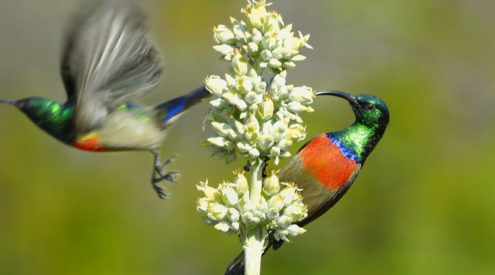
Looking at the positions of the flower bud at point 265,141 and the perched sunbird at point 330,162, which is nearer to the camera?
the flower bud at point 265,141

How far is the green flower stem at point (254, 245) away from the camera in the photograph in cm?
246

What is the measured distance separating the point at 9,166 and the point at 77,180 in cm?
102

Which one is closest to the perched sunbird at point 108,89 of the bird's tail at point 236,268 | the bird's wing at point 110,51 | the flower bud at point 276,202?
the bird's wing at point 110,51

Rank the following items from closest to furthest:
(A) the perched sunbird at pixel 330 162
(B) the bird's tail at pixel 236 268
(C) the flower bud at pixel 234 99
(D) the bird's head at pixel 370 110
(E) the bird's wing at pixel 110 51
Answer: (C) the flower bud at pixel 234 99 < (E) the bird's wing at pixel 110 51 < (B) the bird's tail at pixel 236 268 < (D) the bird's head at pixel 370 110 < (A) the perched sunbird at pixel 330 162

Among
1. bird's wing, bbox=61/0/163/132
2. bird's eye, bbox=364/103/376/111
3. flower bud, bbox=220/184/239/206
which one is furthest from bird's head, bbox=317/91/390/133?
flower bud, bbox=220/184/239/206

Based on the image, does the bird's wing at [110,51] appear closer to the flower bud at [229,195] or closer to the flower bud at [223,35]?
the flower bud at [223,35]

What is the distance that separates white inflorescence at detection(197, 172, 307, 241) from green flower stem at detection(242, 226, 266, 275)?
0.04 meters

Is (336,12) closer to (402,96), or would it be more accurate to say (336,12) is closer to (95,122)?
(402,96)

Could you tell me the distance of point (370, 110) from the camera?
383cm

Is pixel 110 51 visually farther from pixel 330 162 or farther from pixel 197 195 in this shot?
pixel 197 195

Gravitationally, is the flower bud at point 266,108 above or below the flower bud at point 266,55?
below

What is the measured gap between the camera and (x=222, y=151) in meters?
2.49

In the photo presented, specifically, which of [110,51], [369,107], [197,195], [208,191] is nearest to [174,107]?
[110,51]

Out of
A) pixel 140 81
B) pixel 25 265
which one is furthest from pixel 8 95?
pixel 140 81
